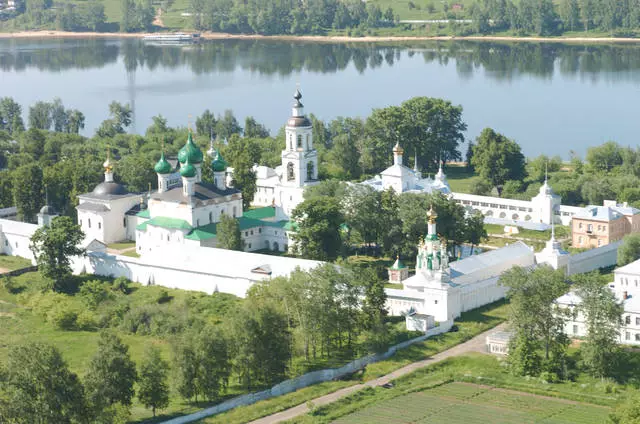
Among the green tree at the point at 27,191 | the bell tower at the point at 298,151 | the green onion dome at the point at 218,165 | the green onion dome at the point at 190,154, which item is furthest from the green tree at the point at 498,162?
the green tree at the point at 27,191

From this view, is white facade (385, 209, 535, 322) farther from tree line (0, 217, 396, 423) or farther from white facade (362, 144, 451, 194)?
white facade (362, 144, 451, 194)

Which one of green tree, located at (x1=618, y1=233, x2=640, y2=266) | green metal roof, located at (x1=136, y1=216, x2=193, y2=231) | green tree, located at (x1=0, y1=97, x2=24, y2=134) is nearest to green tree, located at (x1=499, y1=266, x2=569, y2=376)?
green tree, located at (x1=618, y1=233, x2=640, y2=266)

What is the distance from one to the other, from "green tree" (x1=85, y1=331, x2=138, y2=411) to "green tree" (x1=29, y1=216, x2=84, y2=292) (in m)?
7.57

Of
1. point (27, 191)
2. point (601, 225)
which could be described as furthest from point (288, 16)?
point (601, 225)

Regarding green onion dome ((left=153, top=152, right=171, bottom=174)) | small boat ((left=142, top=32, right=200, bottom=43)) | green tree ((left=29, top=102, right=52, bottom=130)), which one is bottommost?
green tree ((left=29, top=102, right=52, bottom=130))

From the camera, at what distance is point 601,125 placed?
4750cm

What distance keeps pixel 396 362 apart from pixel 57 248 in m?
8.57

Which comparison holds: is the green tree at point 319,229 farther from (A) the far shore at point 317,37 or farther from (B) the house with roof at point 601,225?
(A) the far shore at point 317,37

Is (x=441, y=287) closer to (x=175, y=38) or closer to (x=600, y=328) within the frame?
(x=600, y=328)

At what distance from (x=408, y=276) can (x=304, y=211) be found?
2719mm

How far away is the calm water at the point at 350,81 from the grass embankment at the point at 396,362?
20.3 metres

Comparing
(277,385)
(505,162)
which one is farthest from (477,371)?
(505,162)

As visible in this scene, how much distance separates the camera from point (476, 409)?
18.9m

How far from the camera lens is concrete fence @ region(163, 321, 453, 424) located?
19016mm
